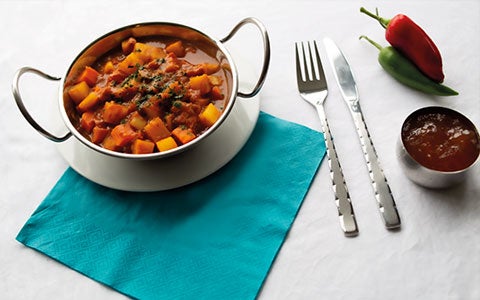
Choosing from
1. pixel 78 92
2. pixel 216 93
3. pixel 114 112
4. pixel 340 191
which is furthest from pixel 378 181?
pixel 78 92

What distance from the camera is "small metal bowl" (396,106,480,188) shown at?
4.53ft

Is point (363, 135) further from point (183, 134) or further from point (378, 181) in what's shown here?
Answer: point (183, 134)

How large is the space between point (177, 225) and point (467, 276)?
763mm

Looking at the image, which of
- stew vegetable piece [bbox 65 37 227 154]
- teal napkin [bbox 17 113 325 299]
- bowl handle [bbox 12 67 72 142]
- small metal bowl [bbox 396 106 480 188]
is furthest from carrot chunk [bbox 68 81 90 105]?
small metal bowl [bbox 396 106 480 188]

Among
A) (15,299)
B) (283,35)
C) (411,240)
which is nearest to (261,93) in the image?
(283,35)

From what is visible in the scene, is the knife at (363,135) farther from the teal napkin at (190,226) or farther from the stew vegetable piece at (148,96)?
the stew vegetable piece at (148,96)

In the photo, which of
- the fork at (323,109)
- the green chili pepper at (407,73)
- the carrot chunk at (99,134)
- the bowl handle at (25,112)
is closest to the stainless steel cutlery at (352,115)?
the fork at (323,109)

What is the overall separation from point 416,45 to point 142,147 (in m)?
0.94

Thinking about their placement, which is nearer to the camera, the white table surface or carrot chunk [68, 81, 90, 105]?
the white table surface

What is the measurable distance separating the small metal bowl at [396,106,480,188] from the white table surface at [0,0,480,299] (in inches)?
3.1

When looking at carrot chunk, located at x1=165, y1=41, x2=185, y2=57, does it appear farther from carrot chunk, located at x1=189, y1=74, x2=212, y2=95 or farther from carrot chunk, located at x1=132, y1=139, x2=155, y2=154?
carrot chunk, located at x1=132, y1=139, x2=155, y2=154

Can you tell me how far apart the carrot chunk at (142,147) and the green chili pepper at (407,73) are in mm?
829

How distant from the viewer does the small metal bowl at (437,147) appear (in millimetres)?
1381

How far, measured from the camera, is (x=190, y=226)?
144cm
